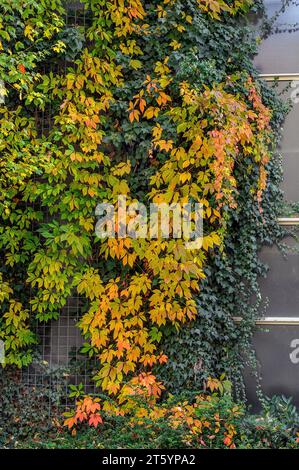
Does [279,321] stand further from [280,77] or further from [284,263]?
[280,77]

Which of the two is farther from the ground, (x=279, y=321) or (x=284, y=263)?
(x=284, y=263)

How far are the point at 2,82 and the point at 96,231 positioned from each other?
1.52 m

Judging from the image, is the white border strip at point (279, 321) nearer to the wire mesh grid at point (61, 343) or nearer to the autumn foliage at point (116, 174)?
the autumn foliage at point (116, 174)

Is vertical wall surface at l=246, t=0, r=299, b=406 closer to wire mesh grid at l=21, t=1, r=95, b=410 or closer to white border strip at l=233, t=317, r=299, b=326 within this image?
white border strip at l=233, t=317, r=299, b=326
